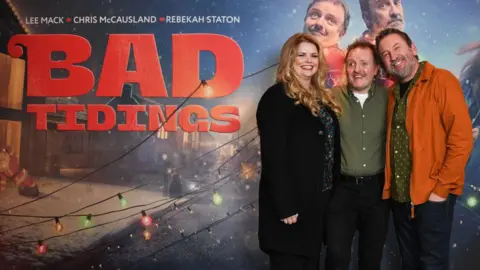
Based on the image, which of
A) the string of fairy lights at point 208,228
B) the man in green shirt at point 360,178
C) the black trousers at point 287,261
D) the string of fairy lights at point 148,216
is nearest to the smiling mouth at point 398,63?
the man in green shirt at point 360,178

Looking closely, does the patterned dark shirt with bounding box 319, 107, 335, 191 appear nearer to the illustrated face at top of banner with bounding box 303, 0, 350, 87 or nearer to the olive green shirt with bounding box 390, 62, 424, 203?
the olive green shirt with bounding box 390, 62, 424, 203

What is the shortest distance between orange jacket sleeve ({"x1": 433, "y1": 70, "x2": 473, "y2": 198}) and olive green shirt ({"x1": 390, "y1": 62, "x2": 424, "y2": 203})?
13 cm

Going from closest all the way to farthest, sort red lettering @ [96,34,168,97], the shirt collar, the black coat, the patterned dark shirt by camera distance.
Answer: the black coat, the patterned dark shirt, the shirt collar, red lettering @ [96,34,168,97]

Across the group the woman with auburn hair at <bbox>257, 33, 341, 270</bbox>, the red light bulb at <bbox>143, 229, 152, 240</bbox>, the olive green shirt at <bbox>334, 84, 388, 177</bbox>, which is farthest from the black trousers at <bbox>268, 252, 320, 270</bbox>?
the red light bulb at <bbox>143, 229, 152, 240</bbox>

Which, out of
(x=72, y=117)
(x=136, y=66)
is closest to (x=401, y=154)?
(x=136, y=66)

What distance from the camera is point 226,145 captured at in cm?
279

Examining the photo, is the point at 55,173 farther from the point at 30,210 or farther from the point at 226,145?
the point at 226,145

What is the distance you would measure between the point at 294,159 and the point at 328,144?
22 cm

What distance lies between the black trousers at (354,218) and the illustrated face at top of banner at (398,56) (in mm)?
504

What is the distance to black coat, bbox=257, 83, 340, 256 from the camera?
171 cm

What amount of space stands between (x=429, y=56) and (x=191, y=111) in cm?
152

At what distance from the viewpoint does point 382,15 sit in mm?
2705

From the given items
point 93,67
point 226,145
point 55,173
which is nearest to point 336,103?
point 226,145

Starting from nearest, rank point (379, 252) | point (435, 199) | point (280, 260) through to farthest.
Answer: point (280, 260)
point (435, 199)
point (379, 252)
